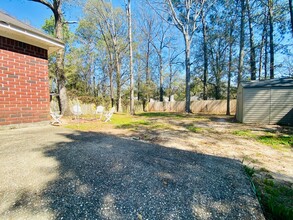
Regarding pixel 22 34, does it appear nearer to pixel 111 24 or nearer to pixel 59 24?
pixel 59 24

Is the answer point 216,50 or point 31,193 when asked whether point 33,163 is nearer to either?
point 31,193

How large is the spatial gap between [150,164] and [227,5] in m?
17.7

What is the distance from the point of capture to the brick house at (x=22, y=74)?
10.8ft

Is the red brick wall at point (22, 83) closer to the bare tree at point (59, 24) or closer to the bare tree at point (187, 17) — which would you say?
the bare tree at point (59, 24)

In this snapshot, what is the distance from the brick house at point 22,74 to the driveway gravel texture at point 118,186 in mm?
1566

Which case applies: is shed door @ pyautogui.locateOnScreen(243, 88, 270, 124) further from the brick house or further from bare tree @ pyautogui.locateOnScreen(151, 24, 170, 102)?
bare tree @ pyautogui.locateOnScreen(151, 24, 170, 102)

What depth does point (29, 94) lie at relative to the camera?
12.0 ft

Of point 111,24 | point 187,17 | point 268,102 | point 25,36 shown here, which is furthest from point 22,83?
Answer: point 111,24

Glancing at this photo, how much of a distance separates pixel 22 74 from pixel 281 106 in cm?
1172

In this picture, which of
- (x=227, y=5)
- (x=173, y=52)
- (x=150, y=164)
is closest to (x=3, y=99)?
(x=150, y=164)

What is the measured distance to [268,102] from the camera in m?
8.50

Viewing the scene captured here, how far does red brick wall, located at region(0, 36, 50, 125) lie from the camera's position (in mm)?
3295

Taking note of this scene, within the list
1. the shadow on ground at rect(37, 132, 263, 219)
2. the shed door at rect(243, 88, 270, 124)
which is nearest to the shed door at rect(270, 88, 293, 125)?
the shed door at rect(243, 88, 270, 124)

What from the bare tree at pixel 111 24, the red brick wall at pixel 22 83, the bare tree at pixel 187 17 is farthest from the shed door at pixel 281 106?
the bare tree at pixel 111 24
